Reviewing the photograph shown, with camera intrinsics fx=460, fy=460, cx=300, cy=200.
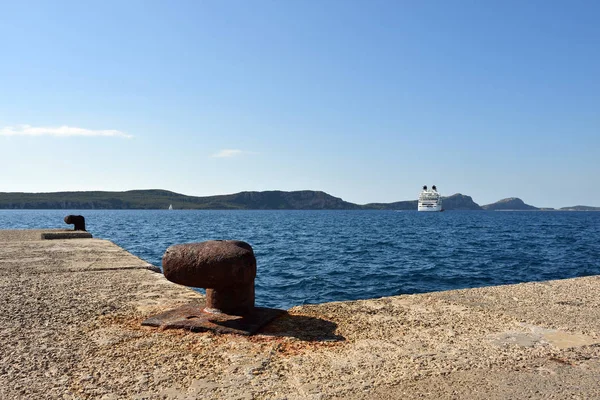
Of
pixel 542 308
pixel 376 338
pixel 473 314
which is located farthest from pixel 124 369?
pixel 542 308

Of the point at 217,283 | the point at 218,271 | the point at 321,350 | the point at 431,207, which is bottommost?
the point at 321,350

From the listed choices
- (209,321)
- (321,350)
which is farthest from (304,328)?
(209,321)

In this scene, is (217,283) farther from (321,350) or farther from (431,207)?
(431,207)

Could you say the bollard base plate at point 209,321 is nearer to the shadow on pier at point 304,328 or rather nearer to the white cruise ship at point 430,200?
the shadow on pier at point 304,328

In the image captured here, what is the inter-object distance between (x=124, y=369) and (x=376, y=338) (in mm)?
2132

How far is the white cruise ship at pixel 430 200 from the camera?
493ft

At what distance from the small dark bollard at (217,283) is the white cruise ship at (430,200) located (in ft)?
498

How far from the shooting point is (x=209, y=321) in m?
4.46

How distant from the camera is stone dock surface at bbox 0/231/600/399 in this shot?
3090 mm

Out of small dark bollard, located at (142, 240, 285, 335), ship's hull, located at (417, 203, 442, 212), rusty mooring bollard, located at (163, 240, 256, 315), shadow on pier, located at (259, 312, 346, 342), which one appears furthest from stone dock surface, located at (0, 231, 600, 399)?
ship's hull, located at (417, 203, 442, 212)

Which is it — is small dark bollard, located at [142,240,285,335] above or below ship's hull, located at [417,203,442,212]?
below

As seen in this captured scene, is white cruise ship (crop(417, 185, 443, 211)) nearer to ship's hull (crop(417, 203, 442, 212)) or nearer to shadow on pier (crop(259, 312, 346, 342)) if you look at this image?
ship's hull (crop(417, 203, 442, 212))

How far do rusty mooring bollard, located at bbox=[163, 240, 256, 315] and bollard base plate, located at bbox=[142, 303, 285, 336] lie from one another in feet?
0.41

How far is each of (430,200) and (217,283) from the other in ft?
502
